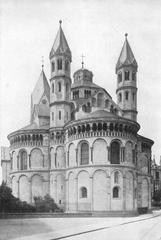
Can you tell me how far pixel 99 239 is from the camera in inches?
867

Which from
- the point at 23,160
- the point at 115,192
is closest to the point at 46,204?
the point at 23,160

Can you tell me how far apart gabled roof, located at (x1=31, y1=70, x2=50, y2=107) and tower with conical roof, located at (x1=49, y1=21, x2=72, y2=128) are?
19.3 metres

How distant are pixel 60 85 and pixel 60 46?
5884mm

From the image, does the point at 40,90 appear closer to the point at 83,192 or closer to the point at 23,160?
the point at 23,160

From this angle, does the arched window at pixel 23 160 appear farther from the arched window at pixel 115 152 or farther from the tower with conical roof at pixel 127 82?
the tower with conical roof at pixel 127 82

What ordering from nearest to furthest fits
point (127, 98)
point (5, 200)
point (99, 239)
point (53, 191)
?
point (99, 239) → point (5, 200) → point (53, 191) → point (127, 98)

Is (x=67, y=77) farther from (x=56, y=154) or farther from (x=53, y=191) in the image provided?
(x=53, y=191)

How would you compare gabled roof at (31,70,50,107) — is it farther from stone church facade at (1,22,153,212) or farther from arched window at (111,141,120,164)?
arched window at (111,141,120,164)

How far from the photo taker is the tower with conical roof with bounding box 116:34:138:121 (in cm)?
6438

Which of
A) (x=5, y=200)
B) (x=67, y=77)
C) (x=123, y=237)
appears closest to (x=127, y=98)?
(x=67, y=77)

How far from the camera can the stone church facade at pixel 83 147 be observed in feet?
173

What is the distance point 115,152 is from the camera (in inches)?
2124

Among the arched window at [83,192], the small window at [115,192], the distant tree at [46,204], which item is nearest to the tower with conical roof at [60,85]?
the distant tree at [46,204]

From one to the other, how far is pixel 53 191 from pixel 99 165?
407 inches
